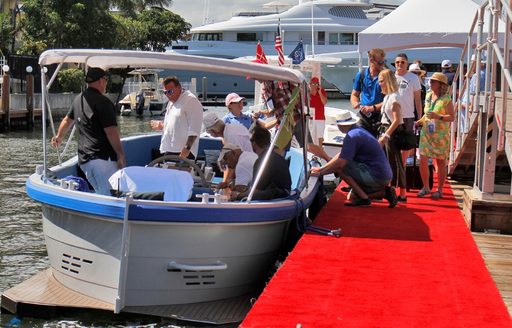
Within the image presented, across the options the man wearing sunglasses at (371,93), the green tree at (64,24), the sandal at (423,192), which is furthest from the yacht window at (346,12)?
the sandal at (423,192)

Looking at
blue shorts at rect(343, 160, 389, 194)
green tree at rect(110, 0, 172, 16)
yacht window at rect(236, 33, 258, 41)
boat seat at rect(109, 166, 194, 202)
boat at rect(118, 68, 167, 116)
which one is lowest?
boat at rect(118, 68, 167, 116)

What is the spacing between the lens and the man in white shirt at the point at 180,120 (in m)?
9.57

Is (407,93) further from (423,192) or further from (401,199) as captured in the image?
(401,199)

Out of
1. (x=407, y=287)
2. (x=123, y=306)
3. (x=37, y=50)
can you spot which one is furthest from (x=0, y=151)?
(x=37, y=50)

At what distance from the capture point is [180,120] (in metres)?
9.62

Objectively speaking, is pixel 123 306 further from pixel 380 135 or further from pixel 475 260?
pixel 380 135

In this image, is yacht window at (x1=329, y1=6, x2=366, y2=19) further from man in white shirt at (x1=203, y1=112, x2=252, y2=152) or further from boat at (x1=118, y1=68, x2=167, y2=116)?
man in white shirt at (x1=203, y1=112, x2=252, y2=152)

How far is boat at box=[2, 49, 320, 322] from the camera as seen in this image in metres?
7.32

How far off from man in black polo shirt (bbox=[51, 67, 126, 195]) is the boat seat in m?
0.54

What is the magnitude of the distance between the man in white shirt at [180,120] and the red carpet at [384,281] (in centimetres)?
166

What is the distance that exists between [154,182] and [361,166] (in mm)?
2841

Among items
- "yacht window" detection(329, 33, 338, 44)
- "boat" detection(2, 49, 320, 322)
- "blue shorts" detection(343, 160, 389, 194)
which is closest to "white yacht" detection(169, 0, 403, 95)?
"yacht window" detection(329, 33, 338, 44)

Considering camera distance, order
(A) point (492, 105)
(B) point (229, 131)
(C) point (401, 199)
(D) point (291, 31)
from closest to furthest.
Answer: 1. (A) point (492, 105)
2. (B) point (229, 131)
3. (C) point (401, 199)
4. (D) point (291, 31)

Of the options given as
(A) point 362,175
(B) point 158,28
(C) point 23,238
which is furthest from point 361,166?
(B) point 158,28
